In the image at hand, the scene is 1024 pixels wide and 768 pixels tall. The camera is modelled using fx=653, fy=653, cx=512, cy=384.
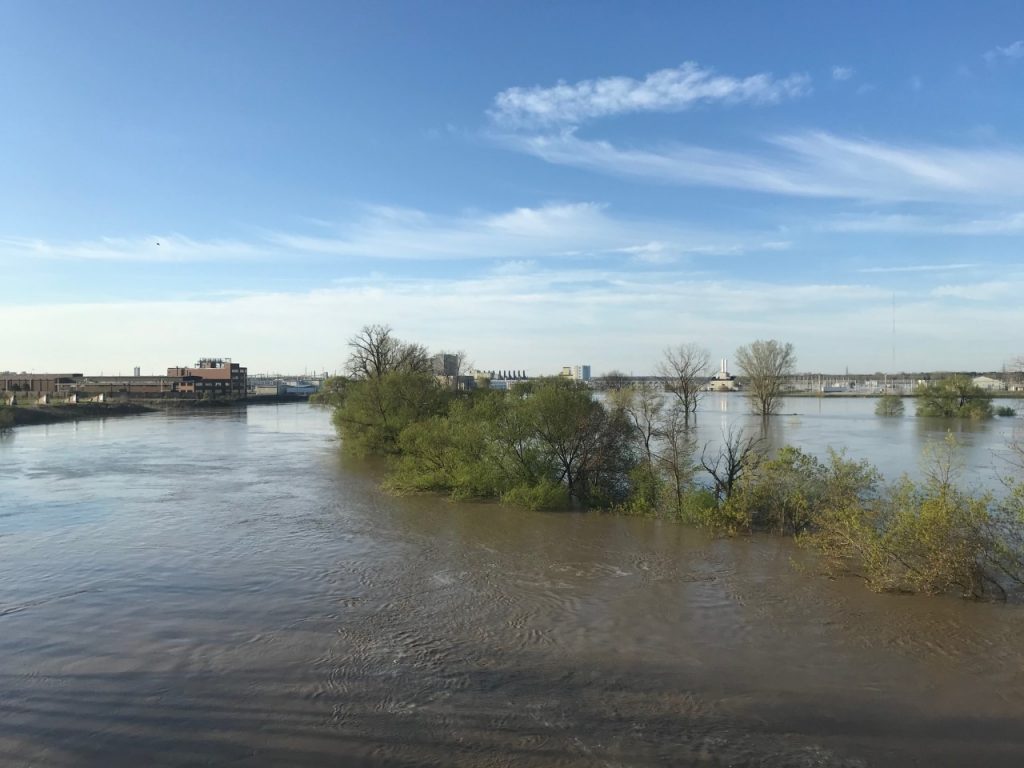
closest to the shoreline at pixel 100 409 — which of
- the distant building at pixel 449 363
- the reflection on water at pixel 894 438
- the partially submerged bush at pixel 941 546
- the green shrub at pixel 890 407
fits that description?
the distant building at pixel 449 363

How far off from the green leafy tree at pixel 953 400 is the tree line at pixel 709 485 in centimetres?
4252

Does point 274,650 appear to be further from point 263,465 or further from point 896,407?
point 896,407

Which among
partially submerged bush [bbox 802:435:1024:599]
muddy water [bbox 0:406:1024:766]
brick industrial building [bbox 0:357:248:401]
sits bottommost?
muddy water [bbox 0:406:1024:766]

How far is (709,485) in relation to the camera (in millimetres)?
22984

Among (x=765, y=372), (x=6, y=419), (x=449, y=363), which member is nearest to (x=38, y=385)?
(x=6, y=419)

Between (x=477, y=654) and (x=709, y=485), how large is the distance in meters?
15.2

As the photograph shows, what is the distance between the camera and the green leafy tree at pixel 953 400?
6134 cm

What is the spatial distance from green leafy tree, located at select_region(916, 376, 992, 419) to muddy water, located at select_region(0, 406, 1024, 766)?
56.9 meters

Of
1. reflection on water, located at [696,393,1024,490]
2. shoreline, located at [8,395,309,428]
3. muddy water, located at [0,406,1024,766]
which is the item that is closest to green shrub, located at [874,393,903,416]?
reflection on water, located at [696,393,1024,490]

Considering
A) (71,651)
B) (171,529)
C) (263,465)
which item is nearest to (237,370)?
(263,465)

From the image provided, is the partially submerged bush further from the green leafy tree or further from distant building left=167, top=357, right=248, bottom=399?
distant building left=167, top=357, right=248, bottom=399

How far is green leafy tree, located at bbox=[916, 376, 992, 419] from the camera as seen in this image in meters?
61.3

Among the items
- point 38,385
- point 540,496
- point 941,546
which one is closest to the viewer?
point 941,546

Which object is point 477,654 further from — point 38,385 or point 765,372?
point 38,385
